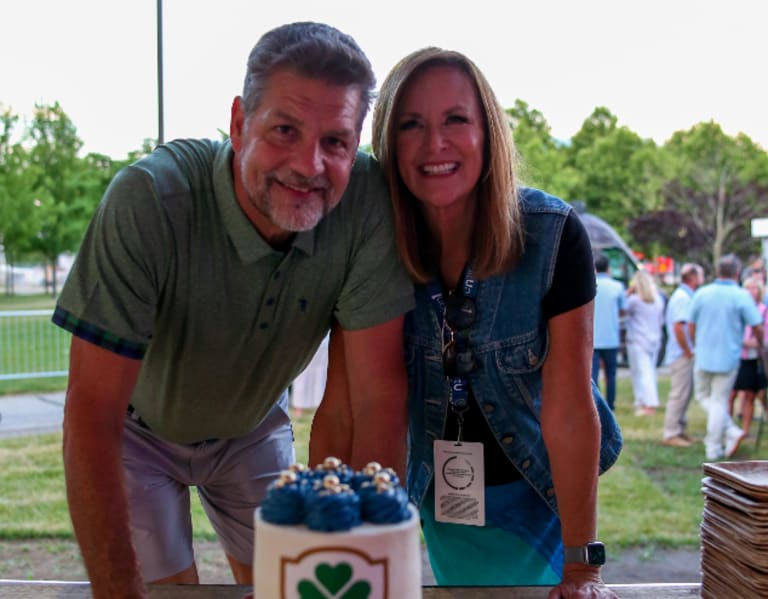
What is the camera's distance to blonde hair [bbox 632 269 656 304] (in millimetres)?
7742

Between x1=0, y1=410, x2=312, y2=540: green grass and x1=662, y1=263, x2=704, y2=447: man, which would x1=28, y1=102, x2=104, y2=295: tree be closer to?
x1=0, y1=410, x2=312, y2=540: green grass

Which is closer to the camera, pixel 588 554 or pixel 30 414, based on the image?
pixel 588 554

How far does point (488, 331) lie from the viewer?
155 centimetres

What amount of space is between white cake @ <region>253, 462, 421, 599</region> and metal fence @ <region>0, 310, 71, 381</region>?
7.98 m

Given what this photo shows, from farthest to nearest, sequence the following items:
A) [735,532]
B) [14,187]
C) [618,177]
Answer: [618,177] → [14,187] → [735,532]

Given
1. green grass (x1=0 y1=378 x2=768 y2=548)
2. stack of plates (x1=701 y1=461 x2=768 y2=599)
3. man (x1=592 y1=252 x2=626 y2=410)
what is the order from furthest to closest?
man (x1=592 y1=252 x2=626 y2=410), green grass (x1=0 y1=378 x2=768 y2=548), stack of plates (x1=701 y1=461 x2=768 y2=599)

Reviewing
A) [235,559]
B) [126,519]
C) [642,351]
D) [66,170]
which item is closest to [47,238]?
[66,170]

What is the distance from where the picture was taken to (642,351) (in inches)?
303

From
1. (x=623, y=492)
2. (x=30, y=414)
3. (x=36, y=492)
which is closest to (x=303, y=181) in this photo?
(x=623, y=492)

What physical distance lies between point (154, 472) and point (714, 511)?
3.85ft

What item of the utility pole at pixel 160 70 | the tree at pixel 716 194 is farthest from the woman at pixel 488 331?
the tree at pixel 716 194

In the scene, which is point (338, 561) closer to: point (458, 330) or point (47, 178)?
point (458, 330)

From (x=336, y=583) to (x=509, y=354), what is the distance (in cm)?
79

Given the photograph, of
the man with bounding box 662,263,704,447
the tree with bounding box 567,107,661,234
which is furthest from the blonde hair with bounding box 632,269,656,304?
the tree with bounding box 567,107,661,234
